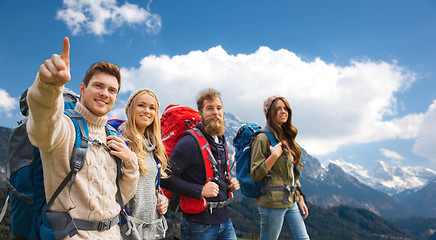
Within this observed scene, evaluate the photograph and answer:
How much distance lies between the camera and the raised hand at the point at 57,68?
2.18 m

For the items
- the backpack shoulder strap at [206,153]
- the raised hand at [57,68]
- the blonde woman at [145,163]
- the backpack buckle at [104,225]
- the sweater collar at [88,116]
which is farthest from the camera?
the backpack shoulder strap at [206,153]

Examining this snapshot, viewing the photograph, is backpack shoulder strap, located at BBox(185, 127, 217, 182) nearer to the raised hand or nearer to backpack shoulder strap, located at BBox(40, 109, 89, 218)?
backpack shoulder strap, located at BBox(40, 109, 89, 218)

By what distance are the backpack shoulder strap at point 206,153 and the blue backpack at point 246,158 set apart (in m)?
1.21

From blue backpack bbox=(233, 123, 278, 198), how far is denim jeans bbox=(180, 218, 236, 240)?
3.67 ft

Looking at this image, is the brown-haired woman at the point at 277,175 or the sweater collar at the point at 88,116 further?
the brown-haired woman at the point at 277,175

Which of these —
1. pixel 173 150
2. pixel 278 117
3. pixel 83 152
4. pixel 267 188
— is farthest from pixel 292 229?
pixel 83 152

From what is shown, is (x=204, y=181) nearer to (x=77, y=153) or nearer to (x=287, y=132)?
(x=77, y=153)

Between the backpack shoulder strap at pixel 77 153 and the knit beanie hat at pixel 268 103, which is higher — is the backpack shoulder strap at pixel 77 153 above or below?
below

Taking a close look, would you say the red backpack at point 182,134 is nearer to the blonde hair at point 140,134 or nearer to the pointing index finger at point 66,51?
the blonde hair at point 140,134

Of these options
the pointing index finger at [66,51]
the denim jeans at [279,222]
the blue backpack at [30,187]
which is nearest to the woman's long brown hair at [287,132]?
the denim jeans at [279,222]

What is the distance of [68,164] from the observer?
8.95ft

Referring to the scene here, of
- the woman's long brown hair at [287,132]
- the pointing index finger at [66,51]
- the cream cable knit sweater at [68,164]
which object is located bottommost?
the cream cable knit sweater at [68,164]

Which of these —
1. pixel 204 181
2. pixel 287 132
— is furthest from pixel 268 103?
pixel 204 181

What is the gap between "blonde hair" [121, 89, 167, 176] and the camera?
3885 millimetres
